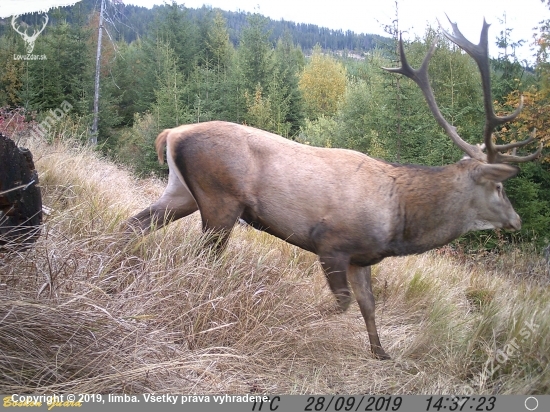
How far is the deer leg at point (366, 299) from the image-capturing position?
421cm

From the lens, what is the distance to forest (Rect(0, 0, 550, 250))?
1488 cm

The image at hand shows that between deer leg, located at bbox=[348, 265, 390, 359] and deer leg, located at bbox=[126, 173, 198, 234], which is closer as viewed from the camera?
deer leg, located at bbox=[348, 265, 390, 359]

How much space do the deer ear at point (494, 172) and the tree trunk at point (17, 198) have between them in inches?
130

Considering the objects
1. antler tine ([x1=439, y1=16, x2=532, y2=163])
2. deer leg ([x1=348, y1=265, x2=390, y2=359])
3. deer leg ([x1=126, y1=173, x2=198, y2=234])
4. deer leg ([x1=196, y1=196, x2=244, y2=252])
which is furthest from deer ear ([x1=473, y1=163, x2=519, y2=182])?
deer leg ([x1=126, y1=173, x2=198, y2=234])

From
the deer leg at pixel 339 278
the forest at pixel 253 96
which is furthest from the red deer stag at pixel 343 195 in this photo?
the forest at pixel 253 96

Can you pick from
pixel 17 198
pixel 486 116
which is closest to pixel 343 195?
pixel 486 116

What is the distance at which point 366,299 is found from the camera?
437 cm

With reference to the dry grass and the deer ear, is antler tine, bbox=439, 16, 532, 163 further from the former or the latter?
the dry grass

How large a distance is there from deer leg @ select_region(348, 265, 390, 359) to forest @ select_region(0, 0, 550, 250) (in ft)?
21.9

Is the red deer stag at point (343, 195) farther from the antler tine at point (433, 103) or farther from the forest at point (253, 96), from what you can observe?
the forest at point (253, 96)

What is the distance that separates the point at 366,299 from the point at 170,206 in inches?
76.8

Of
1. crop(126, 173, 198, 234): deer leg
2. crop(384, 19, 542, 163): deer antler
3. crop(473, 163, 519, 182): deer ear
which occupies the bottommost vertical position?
crop(126, 173, 198, 234): deer leg

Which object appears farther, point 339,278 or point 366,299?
point 366,299

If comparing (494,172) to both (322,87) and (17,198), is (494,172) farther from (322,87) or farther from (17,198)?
(322,87)
